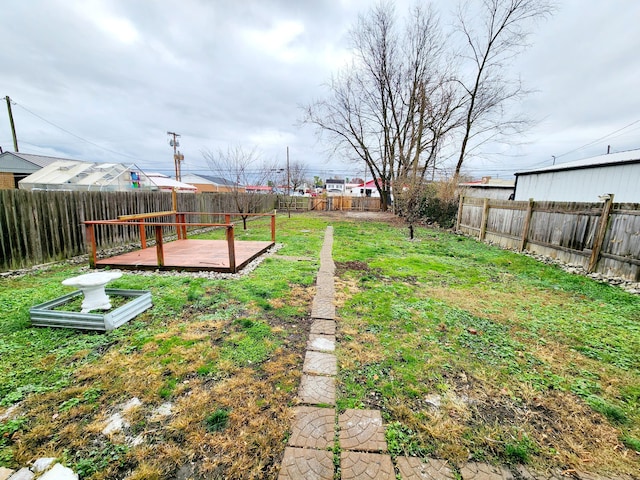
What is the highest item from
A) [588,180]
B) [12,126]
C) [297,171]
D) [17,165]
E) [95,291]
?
[12,126]

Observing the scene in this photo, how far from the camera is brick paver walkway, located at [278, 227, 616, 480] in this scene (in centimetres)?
139

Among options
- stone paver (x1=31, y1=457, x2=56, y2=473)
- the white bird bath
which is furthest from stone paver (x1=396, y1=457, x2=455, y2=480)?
the white bird bath

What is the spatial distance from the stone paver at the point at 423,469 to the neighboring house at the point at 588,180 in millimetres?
9789

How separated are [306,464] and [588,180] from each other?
11797 millimetres

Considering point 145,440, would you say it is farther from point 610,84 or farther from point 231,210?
point 610,84

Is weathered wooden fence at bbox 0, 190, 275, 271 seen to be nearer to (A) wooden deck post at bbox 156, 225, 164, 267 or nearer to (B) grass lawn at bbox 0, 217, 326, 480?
(B) grass lawn at bbox 0, 217, 326, 480

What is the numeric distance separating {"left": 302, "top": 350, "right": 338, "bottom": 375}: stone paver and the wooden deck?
9.55ft

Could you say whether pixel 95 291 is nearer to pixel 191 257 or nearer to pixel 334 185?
pixel 191 257

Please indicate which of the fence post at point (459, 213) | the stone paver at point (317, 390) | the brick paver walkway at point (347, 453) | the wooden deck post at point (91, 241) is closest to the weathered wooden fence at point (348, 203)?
the fence post at point (459, 213)

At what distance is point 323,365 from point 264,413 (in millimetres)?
690

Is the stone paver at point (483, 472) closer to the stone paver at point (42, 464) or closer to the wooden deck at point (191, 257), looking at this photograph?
the stone paver at point (42, 464)

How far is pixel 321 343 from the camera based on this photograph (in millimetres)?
2660

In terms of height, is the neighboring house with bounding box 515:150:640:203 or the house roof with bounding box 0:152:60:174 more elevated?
the house roof with bounding box 0:152:60:174

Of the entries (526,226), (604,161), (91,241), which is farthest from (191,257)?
(604,161)
